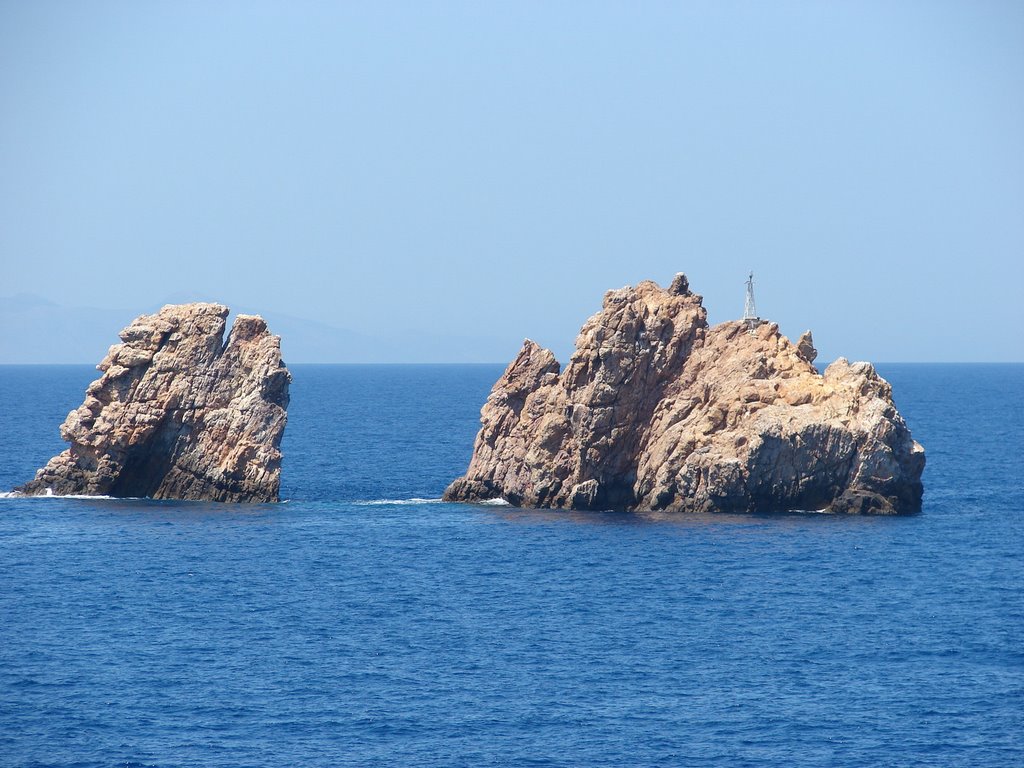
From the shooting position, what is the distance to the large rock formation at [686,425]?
8681cm

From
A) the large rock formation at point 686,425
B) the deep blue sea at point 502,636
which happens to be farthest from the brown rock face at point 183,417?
the large rock formation at point 686,425

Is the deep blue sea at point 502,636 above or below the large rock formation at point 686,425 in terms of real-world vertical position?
below

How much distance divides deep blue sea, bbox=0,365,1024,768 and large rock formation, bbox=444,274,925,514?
252 centimetres

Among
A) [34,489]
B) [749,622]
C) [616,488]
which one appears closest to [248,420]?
[34,489]

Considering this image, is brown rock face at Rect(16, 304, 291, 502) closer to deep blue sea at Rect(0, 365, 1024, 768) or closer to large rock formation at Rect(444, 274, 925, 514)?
deep blue sea at Rect(0, 365, 1024, 768)

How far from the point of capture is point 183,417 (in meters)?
92.8

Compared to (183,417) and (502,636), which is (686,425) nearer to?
(502,636)

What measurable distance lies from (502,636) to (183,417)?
37.0 meters

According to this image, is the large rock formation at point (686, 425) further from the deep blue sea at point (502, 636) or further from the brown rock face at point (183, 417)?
the brown rock face at point (183, 417)

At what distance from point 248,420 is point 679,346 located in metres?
27.4

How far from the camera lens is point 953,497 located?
100625mm

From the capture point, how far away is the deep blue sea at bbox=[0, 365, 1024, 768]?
4997 cm

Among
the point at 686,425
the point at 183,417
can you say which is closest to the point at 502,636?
the point at 686,425

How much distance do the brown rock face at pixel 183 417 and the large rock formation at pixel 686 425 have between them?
47.5 ft
